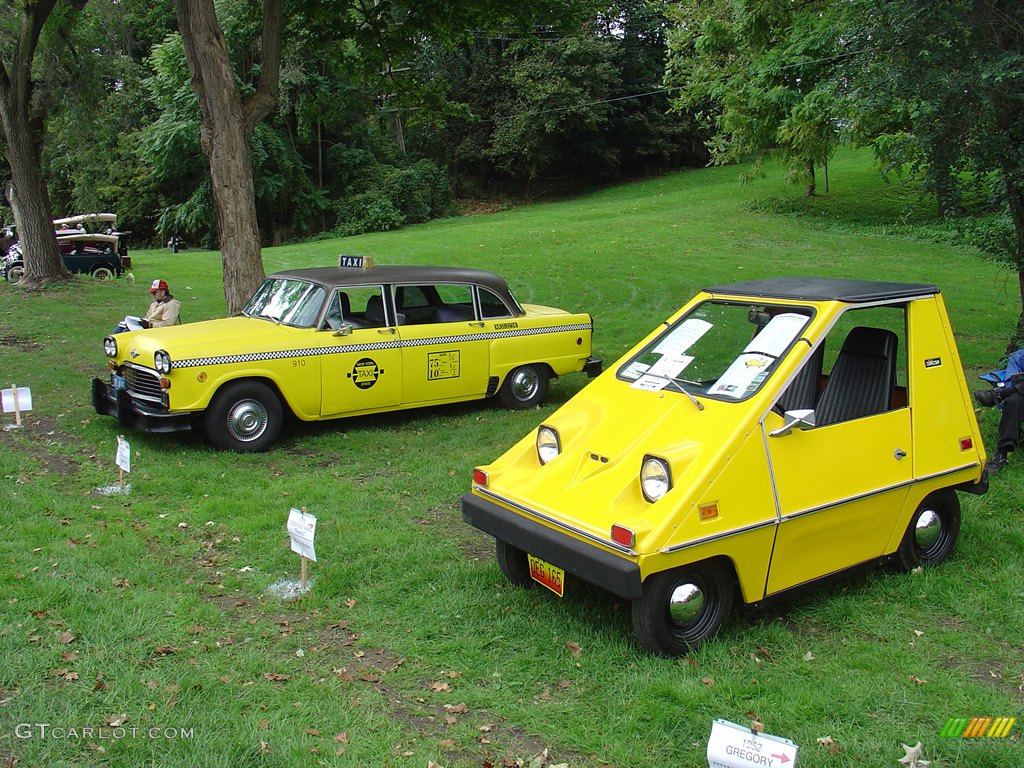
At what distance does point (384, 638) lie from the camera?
498 centimetres

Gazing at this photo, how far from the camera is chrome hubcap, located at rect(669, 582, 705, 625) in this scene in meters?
4.60

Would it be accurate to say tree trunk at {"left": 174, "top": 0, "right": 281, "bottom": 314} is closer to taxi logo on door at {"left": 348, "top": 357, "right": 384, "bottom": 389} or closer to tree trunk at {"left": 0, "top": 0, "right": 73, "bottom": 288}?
taxi logo on door at {"left": 348, "top": 357, "right": 384, "bottom": 389}

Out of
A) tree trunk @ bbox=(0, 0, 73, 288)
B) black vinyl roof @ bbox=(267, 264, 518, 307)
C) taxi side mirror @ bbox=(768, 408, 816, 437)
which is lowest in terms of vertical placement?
taxi side mirror @ bbox=(768, 408, 816, 437)

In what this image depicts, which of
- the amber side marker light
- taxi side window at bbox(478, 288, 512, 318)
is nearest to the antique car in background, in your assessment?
taxi side window at bbox(478, 288, 512, 318)

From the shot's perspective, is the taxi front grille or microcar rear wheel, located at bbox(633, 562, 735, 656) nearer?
microcar rear wheel, located at bbox(633, 562, 735, 656)

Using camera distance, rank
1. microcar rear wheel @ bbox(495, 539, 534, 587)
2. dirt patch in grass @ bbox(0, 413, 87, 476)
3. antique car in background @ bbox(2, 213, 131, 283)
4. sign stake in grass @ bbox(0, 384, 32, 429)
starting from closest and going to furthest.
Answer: microcar rear wheel @ bbox(495, 539, 534, 587) → dirt patch in grass @ bbox(0, 413, 87, 476) → sign stake in grass @ bbox(0, 384, 32, 429) → antique car in background @ bbox(2, 213, 131, 283)

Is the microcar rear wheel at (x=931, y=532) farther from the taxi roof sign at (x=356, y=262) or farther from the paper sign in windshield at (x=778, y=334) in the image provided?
the taxi roof sign at (x=356, y=262)

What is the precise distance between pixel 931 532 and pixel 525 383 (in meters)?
5.82

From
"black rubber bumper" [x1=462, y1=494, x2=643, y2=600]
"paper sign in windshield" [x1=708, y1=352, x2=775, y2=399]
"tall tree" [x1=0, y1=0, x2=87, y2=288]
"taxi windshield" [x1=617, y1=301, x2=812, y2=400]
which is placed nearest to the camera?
"black rubber bumper" [x1=462, y1=494, x2=643, y2=600]

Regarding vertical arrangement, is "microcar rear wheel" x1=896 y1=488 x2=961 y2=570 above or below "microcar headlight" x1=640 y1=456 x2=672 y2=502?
below

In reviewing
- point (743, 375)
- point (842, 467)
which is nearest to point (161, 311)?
point (743, 375)

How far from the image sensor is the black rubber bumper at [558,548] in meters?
4.31

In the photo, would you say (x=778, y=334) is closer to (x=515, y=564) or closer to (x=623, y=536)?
(x=623, y=536)

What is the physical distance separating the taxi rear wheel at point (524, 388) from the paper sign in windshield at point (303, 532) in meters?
5.41
